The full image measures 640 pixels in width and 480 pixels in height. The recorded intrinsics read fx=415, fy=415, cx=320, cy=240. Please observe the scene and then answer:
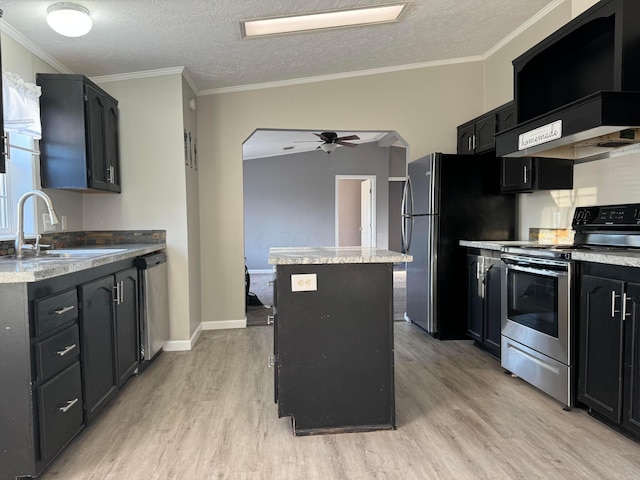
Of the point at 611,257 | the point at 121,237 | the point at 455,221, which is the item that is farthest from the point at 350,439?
the point at 121,237

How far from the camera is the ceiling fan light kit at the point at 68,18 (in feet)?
7.48

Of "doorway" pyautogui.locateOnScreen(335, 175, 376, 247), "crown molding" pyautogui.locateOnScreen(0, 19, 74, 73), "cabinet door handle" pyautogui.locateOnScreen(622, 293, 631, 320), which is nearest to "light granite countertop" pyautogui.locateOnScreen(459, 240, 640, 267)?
"cabinet door handle" pyautogui.locateOnScreen(622, 293, 631, 320)

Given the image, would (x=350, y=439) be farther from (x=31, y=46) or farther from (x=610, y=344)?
(x=31, y=46)

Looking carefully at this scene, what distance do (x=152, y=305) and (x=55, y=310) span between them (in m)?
1.39

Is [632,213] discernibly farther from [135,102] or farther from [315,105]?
[135,102]

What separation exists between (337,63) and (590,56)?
7.00ft

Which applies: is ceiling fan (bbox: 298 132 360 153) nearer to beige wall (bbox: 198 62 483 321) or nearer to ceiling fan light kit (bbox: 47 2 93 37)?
beige wall (bbox: 198 62 483 321)

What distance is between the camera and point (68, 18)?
7.51 feet

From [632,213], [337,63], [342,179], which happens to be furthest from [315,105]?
[342,179]

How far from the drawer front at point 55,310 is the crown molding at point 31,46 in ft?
5.76

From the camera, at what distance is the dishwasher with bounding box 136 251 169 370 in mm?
3090

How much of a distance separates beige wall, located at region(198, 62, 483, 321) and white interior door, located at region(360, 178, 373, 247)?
4572 millimetres

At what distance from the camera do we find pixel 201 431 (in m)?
2.27

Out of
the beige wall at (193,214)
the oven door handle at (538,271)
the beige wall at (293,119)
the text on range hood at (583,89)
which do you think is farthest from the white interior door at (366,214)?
the oven door handle at (538,271)
